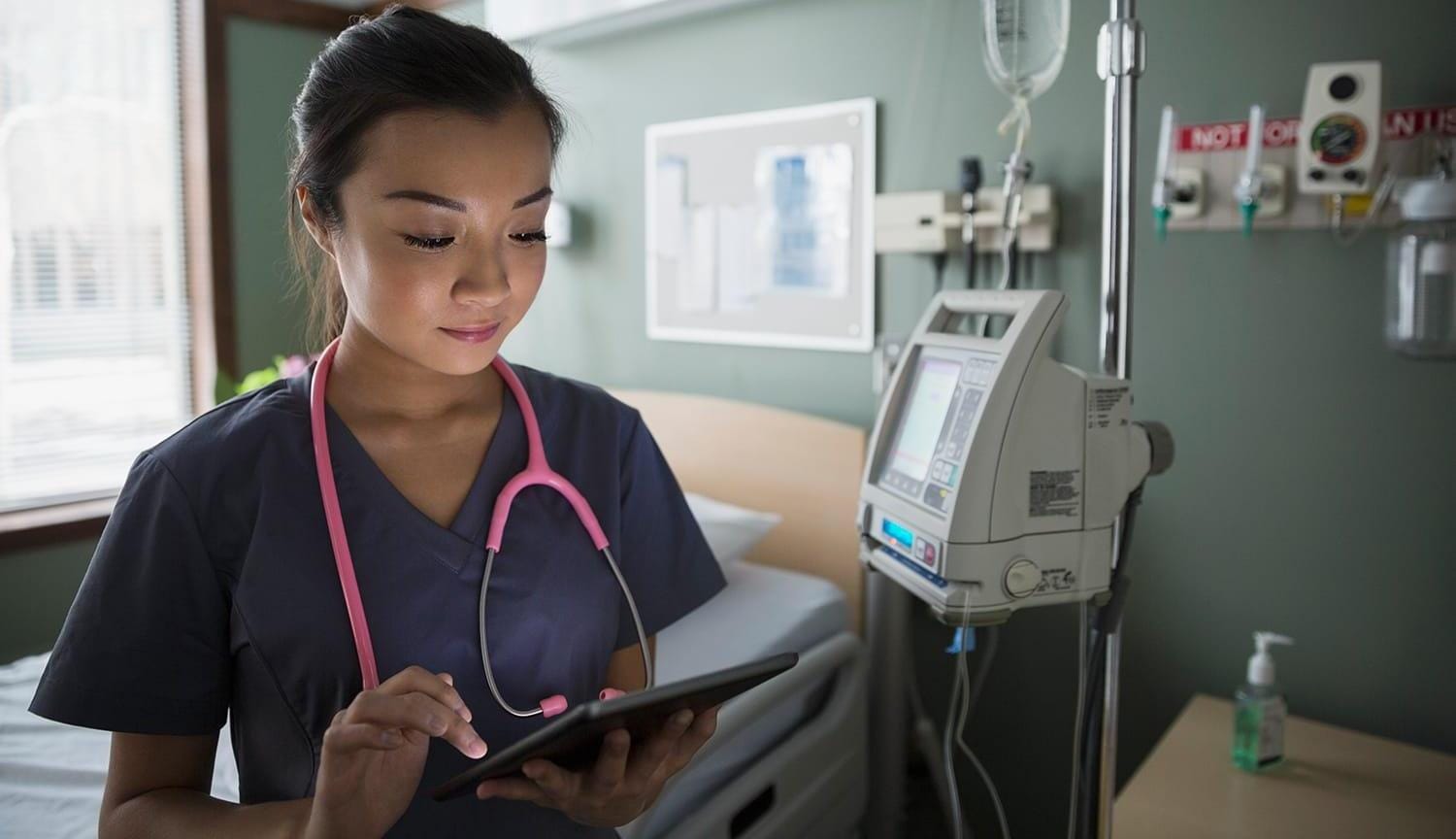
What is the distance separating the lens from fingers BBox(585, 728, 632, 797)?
816mm

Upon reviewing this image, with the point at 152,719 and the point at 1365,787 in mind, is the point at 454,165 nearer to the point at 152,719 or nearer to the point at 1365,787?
the point at 152,719

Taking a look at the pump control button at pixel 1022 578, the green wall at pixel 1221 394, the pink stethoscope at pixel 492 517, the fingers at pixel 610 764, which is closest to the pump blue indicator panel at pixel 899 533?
the pump control button at pixel 1022 578

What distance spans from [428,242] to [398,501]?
244 mm

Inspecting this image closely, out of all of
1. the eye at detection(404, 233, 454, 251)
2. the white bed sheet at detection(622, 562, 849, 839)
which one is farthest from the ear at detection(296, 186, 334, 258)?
the white bed sheet at detection(622, 562, 849, 839)

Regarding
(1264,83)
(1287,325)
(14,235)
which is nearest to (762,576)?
(1287,325)

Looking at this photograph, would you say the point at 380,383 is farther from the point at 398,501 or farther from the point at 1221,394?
the point at 1221,394

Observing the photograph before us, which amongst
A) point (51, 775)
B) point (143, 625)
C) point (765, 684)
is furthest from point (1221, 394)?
point (51, 775)

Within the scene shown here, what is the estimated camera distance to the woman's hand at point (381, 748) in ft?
2.38

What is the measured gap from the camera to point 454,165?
0.89 meters

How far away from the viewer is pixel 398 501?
0.95 m

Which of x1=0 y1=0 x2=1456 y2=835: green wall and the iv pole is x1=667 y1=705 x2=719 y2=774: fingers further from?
x1=0 y1=0 x2=1456 y2=835: green wall

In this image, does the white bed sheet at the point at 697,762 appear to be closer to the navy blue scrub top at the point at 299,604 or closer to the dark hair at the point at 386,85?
the navy blue scrub top at the point at 299,604

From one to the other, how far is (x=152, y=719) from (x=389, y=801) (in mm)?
230

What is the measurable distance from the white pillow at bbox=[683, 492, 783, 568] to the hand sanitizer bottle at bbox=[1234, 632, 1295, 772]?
0.90 metres
